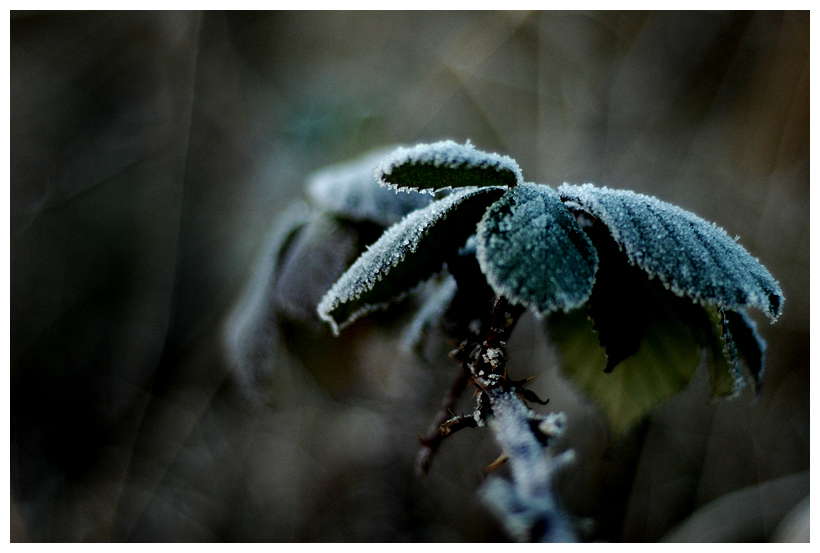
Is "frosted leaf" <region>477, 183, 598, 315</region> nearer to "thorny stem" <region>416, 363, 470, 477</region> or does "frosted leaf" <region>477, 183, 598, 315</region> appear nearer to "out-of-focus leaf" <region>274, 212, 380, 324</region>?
"thorny stem" <region>416, 363, 470, 477</region>

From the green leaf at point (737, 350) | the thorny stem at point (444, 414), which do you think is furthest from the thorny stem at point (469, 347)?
the green leaf at point (737, 350)

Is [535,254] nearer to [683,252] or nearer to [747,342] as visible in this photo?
[683,252]

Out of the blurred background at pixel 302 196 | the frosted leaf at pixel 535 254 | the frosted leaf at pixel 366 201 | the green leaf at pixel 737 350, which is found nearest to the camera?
the frosted leaf at pixel 535 254

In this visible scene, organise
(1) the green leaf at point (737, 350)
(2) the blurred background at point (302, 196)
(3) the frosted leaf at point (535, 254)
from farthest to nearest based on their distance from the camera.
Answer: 1. (2) the blurred background at point (302, 196)
2. (1) the green leaf at point (737, 350)
3. (3) the frosted leaf at point (535, 254)

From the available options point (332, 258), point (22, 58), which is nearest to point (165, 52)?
point (22, 58)

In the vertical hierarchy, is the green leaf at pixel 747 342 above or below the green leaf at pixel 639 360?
above

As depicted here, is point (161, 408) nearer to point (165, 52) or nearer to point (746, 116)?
point (165, 52)

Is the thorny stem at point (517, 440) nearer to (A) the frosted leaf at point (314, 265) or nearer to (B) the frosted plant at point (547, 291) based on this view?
(B) the frosted plant at point (547, 291)

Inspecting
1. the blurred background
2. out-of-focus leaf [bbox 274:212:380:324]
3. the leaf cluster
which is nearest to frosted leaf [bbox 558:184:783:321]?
the leaf cluster
